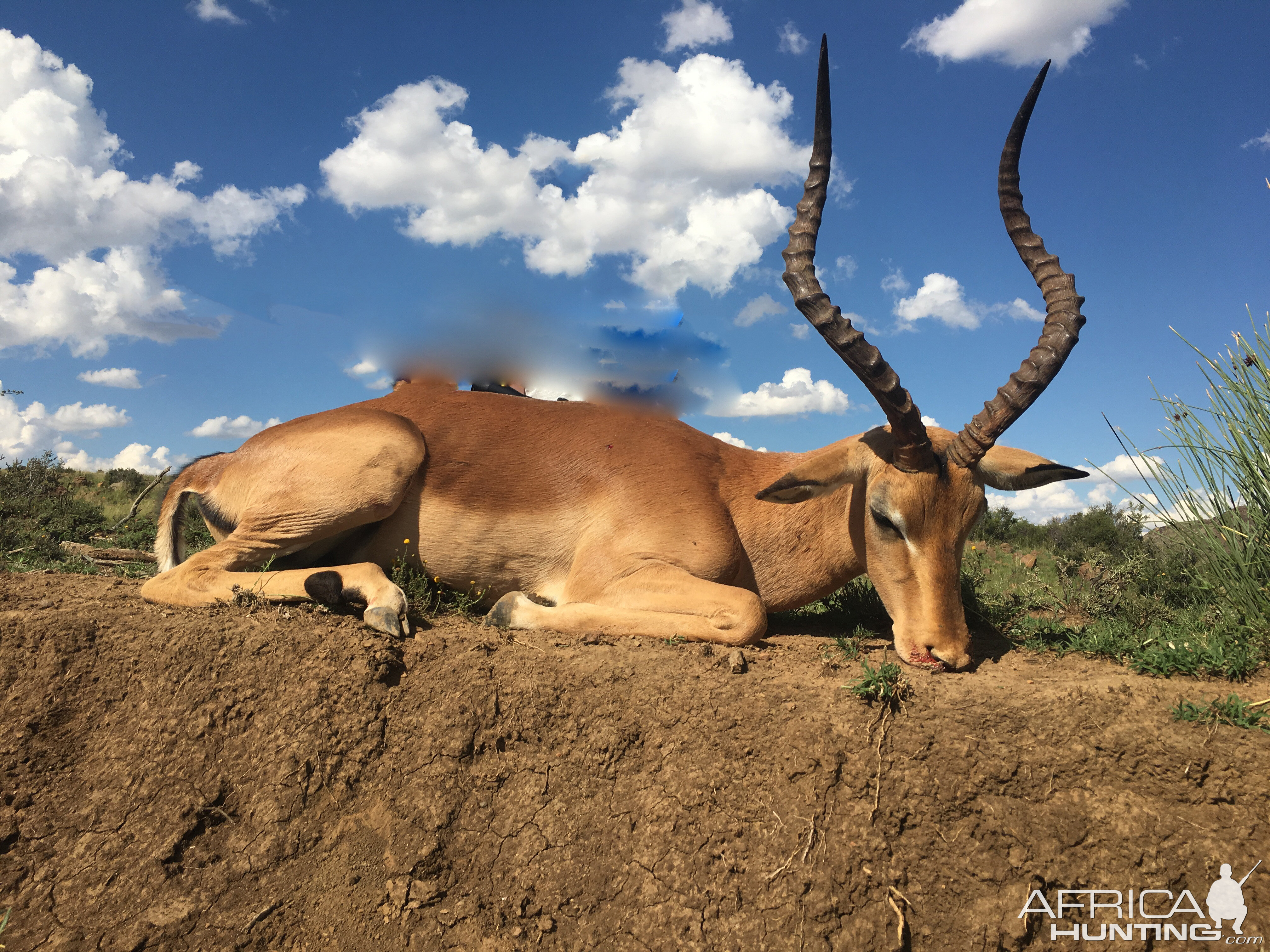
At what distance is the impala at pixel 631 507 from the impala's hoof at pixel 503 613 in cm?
1

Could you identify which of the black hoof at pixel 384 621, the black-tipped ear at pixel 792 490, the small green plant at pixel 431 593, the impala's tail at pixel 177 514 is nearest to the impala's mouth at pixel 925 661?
the black-tipped ear at pixel 792 490

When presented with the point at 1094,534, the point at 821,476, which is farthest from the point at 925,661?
the point at 1094,534

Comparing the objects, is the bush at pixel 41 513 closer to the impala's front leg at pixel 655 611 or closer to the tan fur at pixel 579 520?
the tan fur at pixel 579 520

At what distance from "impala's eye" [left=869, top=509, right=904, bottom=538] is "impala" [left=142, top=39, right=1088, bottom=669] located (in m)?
0.02

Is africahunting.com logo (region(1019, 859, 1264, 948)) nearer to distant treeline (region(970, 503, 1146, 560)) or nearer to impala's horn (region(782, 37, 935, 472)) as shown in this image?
impala's horn (region(782, 37, 935, 472))

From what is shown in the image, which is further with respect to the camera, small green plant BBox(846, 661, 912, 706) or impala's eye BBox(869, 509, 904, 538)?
impala's eye BBox(869, 509, 904, 538)

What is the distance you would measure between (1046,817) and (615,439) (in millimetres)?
3797

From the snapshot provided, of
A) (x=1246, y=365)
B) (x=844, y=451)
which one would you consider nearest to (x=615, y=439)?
(x=844, y=451)

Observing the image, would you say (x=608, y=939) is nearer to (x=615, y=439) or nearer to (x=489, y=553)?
(x=489, y=553)

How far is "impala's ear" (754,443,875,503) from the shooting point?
5039mm

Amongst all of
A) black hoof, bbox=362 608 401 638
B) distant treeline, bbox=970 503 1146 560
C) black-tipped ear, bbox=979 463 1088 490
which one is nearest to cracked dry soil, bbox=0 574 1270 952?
black hoof, bbox=362 608 401 638

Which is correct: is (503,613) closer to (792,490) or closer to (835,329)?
(792,490)

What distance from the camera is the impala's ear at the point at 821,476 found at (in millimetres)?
5039

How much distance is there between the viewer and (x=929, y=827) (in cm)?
350
